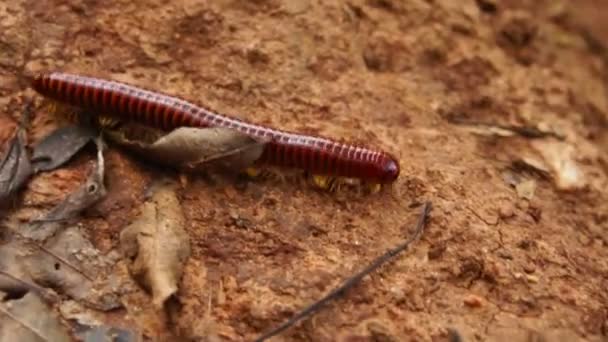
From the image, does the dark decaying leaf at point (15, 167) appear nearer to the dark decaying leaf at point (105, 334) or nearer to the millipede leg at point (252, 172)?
the dark decaying leaf at point (105, 334)

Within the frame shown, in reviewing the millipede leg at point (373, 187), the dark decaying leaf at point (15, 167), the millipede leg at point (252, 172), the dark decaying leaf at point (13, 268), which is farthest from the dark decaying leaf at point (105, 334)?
the millipede leg at point (373, 187)

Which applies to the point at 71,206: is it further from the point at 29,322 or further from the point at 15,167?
the point at 29,322

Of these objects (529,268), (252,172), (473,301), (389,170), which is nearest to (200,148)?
(252,172)

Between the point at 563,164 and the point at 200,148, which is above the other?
the point at 200,148

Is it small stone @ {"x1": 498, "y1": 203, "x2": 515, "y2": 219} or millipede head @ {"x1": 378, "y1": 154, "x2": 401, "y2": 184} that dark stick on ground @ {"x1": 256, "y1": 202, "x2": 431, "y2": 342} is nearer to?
millipede head @ {"x1": 378, "y1": 154, "x2": 401, "y2": 184}

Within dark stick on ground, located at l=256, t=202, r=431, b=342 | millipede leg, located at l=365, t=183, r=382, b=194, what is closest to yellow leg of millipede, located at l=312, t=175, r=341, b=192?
millipede leg, located at l=365, t=183, r=382, b=194

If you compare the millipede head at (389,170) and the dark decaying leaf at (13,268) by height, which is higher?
the millipede head at (389,170)
